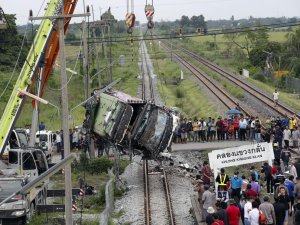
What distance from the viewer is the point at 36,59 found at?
1098 inches

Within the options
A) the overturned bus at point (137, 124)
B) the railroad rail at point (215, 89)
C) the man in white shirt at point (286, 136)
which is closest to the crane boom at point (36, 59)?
the overturned bus at point (137, 124)

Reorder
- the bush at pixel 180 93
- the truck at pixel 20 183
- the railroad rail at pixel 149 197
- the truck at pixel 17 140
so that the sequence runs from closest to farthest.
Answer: the truck at pixel 20 183
the railroad rail at pixel 149 197
the truck at pixel 17 140
the bush at pixel 180 93

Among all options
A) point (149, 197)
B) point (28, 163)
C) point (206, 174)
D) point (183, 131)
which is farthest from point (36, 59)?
point (183, 131)

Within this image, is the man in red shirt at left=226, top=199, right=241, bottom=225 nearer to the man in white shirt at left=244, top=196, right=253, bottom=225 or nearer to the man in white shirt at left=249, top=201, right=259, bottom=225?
the man in white shirt at left=244, top=196, right=253, bottom=225

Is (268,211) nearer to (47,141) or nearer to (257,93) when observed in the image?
(47,141)

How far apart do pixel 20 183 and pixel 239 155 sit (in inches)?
269

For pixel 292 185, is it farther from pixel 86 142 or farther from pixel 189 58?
pixel 189 58

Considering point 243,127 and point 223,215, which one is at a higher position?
point 223,215

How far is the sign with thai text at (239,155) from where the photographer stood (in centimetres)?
2373

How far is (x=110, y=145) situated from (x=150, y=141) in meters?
2.75

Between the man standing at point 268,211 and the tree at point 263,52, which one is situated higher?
the man standing at point 268,211

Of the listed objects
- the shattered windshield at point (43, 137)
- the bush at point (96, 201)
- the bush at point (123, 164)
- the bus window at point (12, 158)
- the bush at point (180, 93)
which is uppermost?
the bus window at point (12, 158)

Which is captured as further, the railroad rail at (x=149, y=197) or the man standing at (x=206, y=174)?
the man standing at (x=206, y=174)

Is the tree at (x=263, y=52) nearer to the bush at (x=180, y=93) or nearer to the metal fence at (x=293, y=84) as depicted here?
the metal fence at (x=293, y=84)
